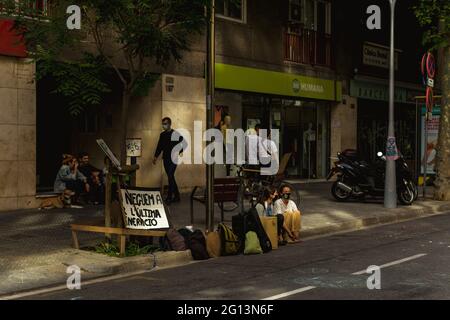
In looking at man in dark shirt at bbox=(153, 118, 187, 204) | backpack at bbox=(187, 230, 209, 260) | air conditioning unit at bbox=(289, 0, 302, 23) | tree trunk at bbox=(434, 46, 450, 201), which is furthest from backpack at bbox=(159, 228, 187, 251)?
air conditioning unit at bbox=(289, 0, 302, 23)

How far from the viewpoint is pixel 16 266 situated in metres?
8.22

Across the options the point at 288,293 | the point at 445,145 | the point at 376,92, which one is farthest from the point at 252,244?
the point at 376,92

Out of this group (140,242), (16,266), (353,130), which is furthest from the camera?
(353,130)

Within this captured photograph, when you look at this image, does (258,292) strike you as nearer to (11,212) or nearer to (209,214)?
(209,214)

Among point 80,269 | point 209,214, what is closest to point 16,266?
point 80,269

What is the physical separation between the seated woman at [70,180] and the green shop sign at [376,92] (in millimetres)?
12753

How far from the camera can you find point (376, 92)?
1005 inches

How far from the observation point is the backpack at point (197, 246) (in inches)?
364

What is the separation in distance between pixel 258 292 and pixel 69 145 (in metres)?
12.0

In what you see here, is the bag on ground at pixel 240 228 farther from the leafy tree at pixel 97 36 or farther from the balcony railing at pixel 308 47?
the balcony railing at pixel 308 47

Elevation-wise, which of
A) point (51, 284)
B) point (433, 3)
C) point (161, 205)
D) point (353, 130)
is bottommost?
point (51, 284)

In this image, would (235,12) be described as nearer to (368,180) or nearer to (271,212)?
(368,180)

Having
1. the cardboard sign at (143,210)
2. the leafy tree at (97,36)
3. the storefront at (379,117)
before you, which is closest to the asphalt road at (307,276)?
the cardboard sign at (143,210)

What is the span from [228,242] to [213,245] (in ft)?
0.81
